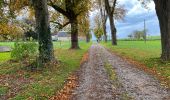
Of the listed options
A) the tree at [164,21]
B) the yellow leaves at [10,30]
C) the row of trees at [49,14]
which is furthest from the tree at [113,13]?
the tree at [164,21]

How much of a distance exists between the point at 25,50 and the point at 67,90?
11.2 metres

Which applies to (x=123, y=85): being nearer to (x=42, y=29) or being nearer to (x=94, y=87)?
(x=94, y=87)

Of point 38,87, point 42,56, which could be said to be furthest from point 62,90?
point 42,56

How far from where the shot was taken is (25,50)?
24.2m

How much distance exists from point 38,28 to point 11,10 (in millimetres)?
9478

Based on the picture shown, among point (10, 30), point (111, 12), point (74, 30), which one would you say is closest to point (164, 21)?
point (10, 30)

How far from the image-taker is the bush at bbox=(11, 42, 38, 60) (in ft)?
77.8

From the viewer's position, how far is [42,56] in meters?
21.8

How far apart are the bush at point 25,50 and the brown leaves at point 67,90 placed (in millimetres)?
7606

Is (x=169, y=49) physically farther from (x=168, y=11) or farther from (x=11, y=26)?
(x=11, y=26)

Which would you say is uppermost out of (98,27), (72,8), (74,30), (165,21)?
(72,8)

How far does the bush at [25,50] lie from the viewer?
23.7m

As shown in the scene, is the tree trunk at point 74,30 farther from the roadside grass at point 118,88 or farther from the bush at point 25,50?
the roadside grass at point 118,88

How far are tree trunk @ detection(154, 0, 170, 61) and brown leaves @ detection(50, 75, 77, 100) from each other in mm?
8622
